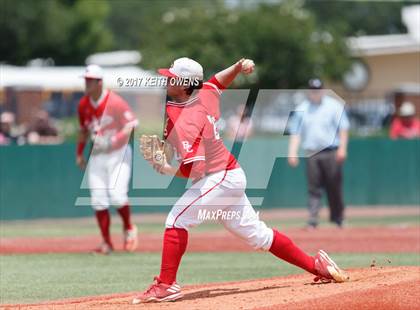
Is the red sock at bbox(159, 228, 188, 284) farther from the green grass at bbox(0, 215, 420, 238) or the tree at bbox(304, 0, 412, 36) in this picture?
the tree at bbox(304, 0, 412, 36)

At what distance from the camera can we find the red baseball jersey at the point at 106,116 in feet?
43.4

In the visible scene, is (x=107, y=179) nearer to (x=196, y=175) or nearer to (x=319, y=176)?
(x=319, y=176)

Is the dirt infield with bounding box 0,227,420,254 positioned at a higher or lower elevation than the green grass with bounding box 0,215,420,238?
higher

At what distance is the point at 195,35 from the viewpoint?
34.8 metres

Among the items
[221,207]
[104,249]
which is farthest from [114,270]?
[221,207]

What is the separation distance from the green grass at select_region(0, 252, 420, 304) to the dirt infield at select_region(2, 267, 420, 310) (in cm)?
76

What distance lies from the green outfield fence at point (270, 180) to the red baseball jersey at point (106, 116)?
5.26m

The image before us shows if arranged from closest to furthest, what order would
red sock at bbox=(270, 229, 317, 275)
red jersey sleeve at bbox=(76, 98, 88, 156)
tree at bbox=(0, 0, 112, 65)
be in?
red sock at bbox=(270, 229, 317, 275) < red jersey sleeve at bbox=(76, 98, 88, 156) < tree at bbox=(0, 0, 112, 65)

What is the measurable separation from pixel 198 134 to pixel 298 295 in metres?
1.66

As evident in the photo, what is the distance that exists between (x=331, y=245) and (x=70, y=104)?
18.7m

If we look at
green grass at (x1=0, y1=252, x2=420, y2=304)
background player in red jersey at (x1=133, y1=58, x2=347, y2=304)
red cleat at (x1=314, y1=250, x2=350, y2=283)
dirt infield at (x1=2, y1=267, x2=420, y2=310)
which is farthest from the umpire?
background player in red jersey at (x1=133, y1=58, x2=347, y2=304)

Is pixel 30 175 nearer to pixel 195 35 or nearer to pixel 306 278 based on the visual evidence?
pixel 306 278

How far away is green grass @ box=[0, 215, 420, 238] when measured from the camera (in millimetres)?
16906

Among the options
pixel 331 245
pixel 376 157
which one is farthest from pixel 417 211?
pixel 331 245
